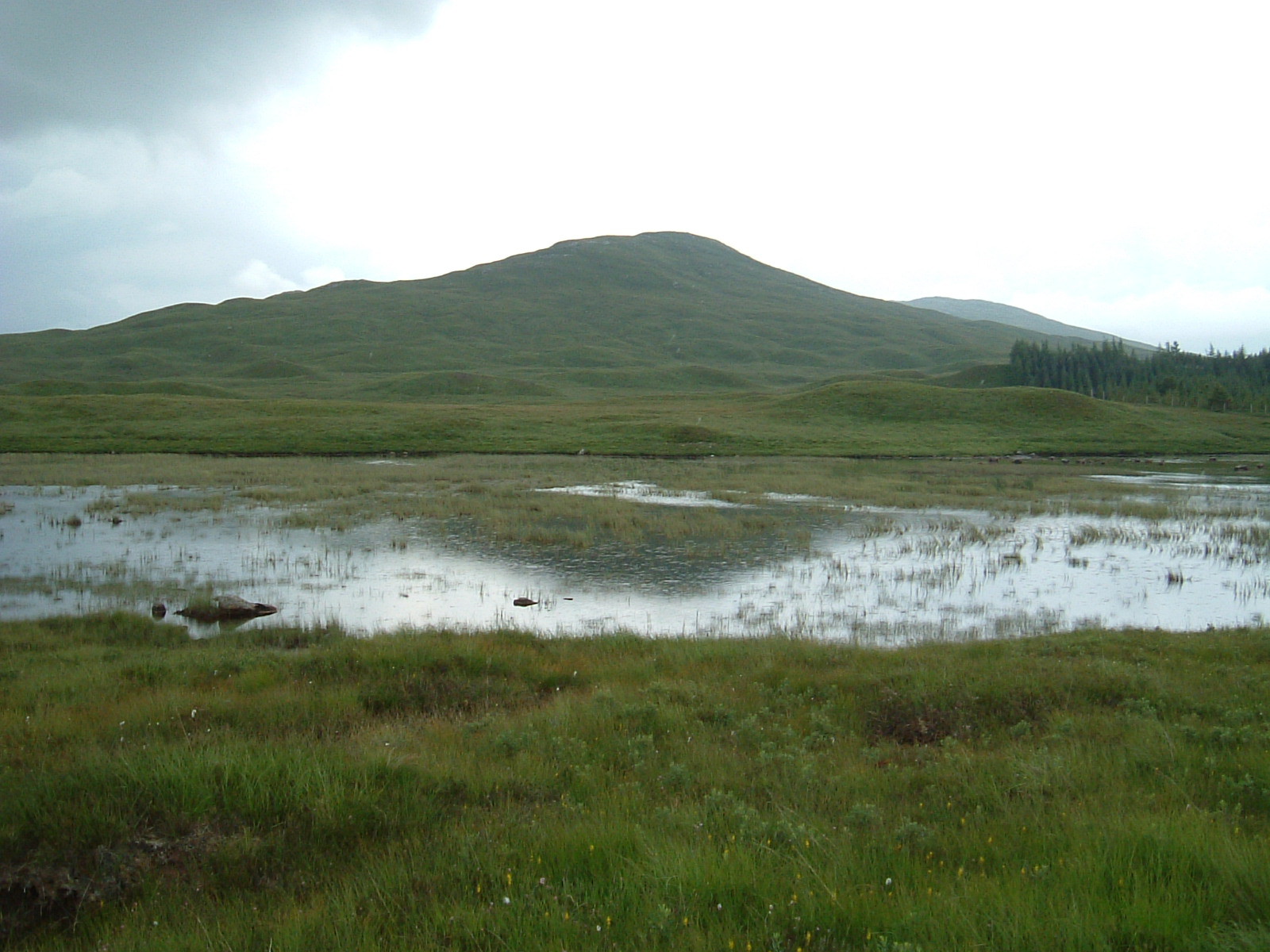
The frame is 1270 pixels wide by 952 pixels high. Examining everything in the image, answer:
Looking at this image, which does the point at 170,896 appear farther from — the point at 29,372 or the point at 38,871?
the point at 29,372

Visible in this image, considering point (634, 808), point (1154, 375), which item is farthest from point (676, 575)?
point (1154, 375)

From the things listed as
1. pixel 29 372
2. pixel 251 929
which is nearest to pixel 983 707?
pixel 251 929

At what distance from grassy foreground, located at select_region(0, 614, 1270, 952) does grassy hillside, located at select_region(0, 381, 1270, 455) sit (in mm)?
54895

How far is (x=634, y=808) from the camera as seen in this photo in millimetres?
6836

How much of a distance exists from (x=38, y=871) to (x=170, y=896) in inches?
42.7

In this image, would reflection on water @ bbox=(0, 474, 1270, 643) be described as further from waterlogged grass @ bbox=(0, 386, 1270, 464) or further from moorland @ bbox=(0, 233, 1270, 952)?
waterlogged grass @ bbox=(0, 386, 1270, 464)

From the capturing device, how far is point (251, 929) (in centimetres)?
511

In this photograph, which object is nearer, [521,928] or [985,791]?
[521,928]

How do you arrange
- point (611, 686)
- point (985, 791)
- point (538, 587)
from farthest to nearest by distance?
1. point (538, 587)
2. point (611, 686)
3. point (985, 791)

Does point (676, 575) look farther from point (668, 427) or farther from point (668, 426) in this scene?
point (668, 426)

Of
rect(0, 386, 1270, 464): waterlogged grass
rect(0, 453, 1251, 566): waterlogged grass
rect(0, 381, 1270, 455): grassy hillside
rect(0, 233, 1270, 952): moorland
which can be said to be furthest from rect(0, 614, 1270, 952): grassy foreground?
rect(0, 381, 1270, 455): grassy hillside

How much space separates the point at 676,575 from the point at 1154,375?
424 ft

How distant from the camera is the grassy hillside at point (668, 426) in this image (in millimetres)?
66375

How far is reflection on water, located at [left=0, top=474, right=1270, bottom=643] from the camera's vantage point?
59.7 ft
